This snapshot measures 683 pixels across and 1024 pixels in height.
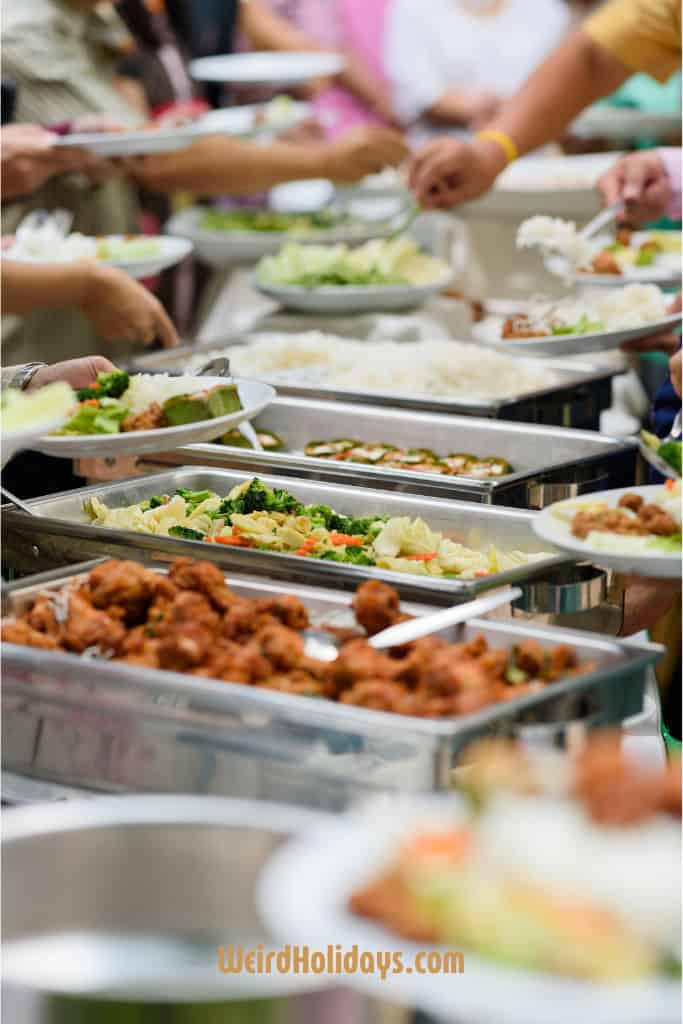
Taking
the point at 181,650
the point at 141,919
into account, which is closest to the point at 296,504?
the point at 181,650

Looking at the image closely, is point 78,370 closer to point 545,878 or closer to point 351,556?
point 351,556

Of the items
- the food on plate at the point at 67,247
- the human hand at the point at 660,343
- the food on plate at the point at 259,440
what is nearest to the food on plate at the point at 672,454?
the food on plate at the point at 259,440

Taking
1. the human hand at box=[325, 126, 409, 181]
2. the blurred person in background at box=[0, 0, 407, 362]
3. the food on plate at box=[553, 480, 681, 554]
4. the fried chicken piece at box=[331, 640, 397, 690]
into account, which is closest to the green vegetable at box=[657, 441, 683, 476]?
the food on plate at box=[553, 480, 681, 554]

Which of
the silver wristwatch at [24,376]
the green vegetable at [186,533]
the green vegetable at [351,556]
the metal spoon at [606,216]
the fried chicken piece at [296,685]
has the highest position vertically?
the metal spoon at [606,216]

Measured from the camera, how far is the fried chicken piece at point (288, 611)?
4.48ft

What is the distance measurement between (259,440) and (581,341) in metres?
0.63

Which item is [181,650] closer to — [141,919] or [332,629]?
[332,629]

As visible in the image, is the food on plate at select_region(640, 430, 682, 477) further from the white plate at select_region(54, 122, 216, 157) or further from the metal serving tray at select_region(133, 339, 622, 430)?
the white plate at select_region(54, 122, 216, 157)

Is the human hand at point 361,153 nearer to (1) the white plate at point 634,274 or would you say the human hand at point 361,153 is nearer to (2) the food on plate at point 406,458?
(1) the white plate at point 634,274

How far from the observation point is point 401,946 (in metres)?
0.78

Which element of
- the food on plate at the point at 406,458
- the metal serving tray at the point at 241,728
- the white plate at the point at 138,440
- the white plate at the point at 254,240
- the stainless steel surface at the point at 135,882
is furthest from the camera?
the white plate at the point at 254,240

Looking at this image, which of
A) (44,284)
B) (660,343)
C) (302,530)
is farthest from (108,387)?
(660,343)

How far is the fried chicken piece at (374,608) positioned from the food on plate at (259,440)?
871 millimetres

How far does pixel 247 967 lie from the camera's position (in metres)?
0.90
